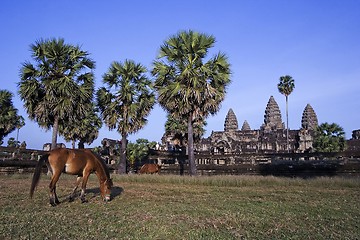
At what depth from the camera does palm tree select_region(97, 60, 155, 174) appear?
2428 cm

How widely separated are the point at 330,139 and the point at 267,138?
28.2 m

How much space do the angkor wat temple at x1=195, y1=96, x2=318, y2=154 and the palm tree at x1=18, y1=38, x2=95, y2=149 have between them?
107ft

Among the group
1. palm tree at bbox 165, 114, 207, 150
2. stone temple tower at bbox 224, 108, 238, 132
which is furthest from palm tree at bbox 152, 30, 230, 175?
stone temple tower at bbox 224, 108, 238, 132

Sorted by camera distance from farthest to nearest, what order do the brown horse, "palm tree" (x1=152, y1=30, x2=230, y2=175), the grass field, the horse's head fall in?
"palm tree" (x1=152, y1=30, x2=230, y2=175) < the horse's head < the brown horse < the grass field

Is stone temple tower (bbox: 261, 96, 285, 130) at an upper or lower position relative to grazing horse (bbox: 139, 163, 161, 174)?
upper

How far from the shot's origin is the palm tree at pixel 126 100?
2428cm

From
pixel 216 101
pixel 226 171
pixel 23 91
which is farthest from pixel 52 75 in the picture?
pixel 226 171

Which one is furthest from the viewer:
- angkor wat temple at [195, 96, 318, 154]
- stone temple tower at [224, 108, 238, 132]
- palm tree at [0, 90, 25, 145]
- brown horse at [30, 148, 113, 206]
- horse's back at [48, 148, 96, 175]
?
stone temple tower at [224, 108, 238, 132]

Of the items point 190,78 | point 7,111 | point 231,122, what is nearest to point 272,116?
point 231,122

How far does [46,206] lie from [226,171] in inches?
626

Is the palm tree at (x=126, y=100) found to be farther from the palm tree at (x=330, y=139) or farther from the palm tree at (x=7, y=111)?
the palm tree at (x=330, y=139)

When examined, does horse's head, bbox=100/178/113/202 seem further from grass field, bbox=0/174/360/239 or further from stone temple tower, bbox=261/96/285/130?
stone temple tower, bbox=261/96/285/130

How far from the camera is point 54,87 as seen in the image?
20.7 metres

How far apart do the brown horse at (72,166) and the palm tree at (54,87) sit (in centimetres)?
1243
